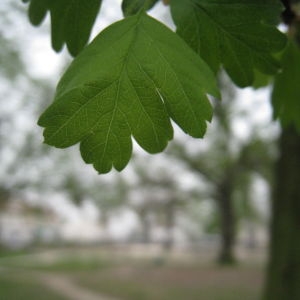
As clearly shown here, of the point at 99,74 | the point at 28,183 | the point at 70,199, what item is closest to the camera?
the point at 99,74

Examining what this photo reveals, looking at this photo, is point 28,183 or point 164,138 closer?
point 164,138

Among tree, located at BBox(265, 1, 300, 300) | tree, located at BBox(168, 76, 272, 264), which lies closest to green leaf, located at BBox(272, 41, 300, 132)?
tree, located at BBox(265, 1, 300, 300)

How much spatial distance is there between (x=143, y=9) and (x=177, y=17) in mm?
82

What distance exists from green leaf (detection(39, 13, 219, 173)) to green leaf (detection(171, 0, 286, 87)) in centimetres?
8

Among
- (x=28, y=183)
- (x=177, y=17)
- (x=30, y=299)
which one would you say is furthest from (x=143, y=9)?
(x=28, y=183)

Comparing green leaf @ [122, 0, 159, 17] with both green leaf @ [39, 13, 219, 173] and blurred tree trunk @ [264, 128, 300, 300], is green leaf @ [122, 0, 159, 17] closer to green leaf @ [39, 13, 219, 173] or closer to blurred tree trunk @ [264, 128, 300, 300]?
green leaf @ [39, 13, 219, 173]

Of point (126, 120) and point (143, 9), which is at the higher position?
point (143, 9)

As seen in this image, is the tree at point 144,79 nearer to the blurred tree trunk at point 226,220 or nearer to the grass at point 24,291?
the grass at point 24,291

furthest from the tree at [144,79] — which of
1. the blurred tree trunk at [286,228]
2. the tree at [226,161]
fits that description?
the tree at [226,161]

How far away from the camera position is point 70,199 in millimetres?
22172

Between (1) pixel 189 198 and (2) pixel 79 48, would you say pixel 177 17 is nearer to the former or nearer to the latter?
(2) pixel 79 48

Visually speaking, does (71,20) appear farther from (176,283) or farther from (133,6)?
(176,283)

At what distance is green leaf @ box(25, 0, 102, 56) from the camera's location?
907 millimetres

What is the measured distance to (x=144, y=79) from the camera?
2.54 ft
